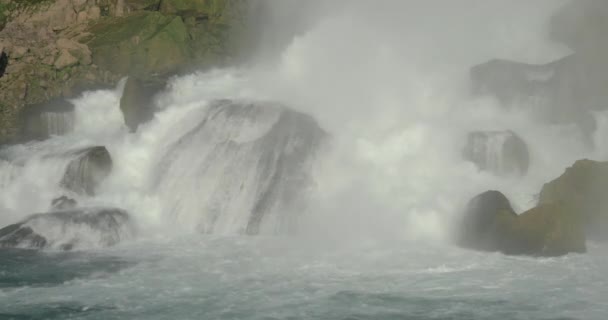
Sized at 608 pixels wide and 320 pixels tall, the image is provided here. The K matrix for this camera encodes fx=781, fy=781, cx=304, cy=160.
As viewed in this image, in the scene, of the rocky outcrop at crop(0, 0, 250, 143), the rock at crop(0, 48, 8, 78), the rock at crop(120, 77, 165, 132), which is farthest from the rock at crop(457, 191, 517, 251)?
the rock at crop(0, 48, 8, 78)

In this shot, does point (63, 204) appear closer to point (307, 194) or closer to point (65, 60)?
point (307, 194)

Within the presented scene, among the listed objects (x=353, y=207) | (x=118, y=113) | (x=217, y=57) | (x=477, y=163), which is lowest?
(x=353, y=207)

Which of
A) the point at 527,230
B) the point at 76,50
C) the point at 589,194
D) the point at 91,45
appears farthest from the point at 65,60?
the point at 589,194

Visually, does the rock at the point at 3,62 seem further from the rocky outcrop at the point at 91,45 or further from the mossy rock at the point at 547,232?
the mossy rock at the point at 547,232

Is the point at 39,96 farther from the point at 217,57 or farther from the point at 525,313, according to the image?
the point at 525,313

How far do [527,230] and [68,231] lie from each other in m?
16.4

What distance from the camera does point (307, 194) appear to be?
3152 cm

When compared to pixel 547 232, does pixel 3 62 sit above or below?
above

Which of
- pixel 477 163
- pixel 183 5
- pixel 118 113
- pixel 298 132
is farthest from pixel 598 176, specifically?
pixel 183 5

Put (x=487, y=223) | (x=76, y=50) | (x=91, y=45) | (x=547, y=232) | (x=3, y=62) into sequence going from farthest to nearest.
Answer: (x=91, y=45) < (x=76, y=50) < (x=3, y=62) < (x=487, y=223) < (x=547, y=232)

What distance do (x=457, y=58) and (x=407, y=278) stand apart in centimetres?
2757

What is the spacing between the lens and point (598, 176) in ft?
93.0

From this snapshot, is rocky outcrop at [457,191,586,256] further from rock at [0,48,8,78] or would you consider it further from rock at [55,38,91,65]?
rock at [0,48,8,78]

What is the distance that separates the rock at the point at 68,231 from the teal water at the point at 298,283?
2.85ft
